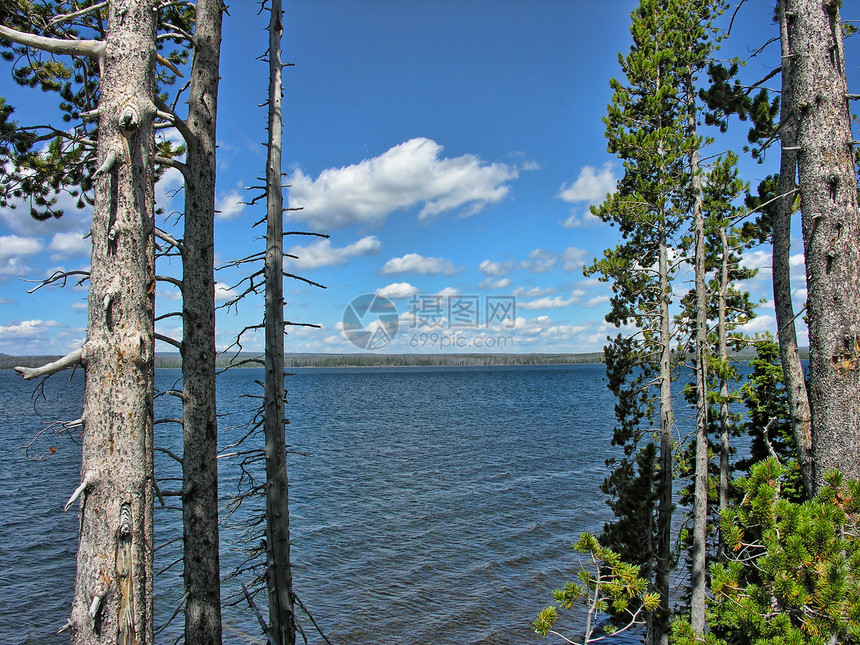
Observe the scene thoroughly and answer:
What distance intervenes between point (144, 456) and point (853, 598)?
4.90 meters

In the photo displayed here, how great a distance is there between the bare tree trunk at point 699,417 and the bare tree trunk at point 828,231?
5723 millimetres

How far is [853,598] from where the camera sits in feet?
11.6

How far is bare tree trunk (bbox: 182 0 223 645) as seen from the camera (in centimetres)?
514

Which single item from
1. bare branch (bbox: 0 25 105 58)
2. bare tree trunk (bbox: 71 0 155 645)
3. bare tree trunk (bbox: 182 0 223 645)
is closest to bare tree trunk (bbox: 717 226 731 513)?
bare tree trunk (bbox: 182 0 223 645)

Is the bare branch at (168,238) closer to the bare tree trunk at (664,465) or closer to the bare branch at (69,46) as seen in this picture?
the bare branch at (69,46)

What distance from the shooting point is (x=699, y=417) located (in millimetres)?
9789

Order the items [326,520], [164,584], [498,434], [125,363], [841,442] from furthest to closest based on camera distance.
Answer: [498,434]
[326,520]
[164,584]
[841,442]
[125,363]

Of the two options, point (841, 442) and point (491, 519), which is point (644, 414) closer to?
point (841, 442)

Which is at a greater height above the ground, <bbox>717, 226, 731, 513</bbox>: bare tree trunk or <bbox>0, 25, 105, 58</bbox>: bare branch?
<bbox>0, 25, 105, 58</bbox>: bare branch

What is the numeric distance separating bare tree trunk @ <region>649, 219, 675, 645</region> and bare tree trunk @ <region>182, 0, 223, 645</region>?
27.8 ft

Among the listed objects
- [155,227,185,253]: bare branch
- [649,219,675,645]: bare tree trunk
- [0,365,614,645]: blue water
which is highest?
[155,227,185,253]: bare branch


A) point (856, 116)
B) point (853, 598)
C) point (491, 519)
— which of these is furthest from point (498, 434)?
point (853, 598)

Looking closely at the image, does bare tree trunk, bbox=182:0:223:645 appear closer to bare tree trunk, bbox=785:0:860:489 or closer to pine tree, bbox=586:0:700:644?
bare tree trunk, bbox=785:0:860:489

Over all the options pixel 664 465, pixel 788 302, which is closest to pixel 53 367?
pixel 788 302
